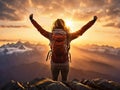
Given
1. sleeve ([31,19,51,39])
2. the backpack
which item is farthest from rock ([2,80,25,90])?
sleeve ([31,19,51,39])

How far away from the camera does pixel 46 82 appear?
12.0 meters

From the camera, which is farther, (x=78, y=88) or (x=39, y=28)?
(x=39, y=28)

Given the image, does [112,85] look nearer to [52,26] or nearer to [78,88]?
[78,88]

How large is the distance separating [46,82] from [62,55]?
427cm

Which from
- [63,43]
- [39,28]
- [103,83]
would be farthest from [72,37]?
[103,83]

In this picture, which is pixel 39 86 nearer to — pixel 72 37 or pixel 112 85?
pixel 112 85

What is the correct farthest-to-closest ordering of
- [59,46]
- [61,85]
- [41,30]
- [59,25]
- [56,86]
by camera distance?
[41,30] < [59,46] < [59,25] < [61,85] < [56,86]

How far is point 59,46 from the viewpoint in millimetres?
15977

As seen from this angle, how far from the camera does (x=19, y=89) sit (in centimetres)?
1175

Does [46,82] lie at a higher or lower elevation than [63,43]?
lower

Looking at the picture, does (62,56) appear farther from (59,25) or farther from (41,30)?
(41,30)

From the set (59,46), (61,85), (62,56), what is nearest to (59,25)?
(59,46)

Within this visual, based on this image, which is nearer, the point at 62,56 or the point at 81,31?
the point at 62,56

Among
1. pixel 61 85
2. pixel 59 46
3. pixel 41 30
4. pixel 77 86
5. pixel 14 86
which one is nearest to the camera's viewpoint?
pixel 61 85
